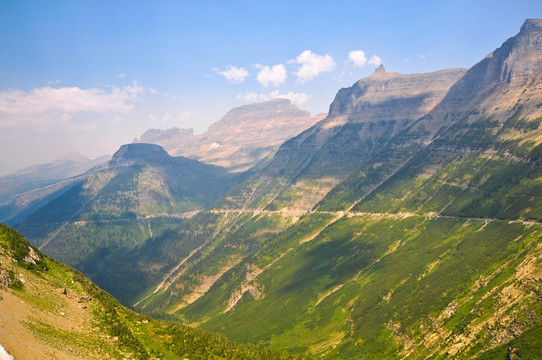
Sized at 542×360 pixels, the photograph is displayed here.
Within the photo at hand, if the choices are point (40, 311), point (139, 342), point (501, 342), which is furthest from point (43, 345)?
point (501, 342)

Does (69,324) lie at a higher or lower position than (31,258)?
lower

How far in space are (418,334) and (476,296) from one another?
130 ft

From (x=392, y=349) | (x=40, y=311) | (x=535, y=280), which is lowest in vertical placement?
(x=392, y=349)

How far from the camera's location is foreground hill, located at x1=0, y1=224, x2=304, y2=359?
70812 mm

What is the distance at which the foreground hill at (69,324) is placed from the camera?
7081 cm

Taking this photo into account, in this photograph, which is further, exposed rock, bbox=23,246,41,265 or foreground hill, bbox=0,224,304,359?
exposed rock, bbox=23,246,41,265

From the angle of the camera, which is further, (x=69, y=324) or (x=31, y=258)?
(x=31, y=258)

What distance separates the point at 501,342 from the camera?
494 ft

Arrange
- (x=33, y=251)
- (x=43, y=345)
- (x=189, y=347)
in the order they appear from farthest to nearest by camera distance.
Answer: (x=33, y=251) → (x=189, y=347) → (x=43, y=345)

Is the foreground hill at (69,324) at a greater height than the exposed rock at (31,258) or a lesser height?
lesser

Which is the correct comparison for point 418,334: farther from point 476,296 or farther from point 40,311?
point 40,311

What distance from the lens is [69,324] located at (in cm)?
8425

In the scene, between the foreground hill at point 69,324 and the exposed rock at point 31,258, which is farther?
the exposed rock at point 31,258

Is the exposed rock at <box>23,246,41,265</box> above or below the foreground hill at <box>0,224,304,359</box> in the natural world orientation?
above
